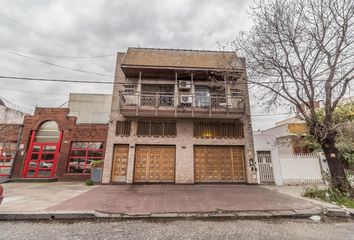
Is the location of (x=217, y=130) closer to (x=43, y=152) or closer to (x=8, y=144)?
(x=43, y=152)

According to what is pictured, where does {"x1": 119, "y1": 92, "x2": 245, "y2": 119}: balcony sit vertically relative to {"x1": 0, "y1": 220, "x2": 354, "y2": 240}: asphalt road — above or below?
above

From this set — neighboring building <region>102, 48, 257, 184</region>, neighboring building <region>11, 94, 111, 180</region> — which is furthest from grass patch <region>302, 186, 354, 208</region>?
neighboring building <region>11, 94, 111, 180</region>

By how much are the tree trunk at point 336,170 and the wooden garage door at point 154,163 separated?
318 inches

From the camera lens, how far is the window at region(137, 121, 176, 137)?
11.8 m

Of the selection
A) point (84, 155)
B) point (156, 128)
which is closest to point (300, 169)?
point (156, 128)

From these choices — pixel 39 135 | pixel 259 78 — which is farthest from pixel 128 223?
pixel 39 135

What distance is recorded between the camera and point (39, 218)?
473cm

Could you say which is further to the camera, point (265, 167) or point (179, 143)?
point (179, 143)

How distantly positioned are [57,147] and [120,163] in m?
5.62

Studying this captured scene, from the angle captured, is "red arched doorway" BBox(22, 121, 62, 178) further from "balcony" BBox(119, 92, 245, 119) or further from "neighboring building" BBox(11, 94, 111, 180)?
"balcony" BBox(119, 92, 245, 119)

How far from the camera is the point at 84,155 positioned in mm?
12750

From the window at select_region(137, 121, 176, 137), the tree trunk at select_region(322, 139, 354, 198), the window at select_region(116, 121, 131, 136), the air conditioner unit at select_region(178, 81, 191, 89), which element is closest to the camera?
the tree trunk at select_region(322, 139, 354, 198)

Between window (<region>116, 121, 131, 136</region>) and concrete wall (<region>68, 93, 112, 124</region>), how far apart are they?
44.1 feet

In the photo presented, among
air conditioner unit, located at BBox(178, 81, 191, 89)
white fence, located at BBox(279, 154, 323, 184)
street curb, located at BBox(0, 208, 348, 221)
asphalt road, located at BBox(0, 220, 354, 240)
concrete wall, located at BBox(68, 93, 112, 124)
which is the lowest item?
asphalt road, located at BBox(0, 220, 354, 240)
